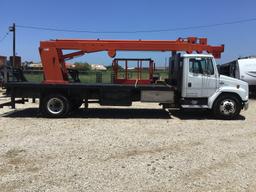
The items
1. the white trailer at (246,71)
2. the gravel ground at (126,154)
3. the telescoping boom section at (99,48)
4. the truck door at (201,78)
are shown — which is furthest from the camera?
the white trailer at (246,71)

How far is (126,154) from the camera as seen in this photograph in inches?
324

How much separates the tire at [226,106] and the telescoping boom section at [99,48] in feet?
5.93

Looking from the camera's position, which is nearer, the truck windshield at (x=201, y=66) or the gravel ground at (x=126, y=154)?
the gravel ground at (x=126, y=154)

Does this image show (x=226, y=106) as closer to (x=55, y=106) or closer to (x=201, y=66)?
(x=201, y=66)

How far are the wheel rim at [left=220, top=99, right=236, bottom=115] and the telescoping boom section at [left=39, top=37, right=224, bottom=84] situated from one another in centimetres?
190

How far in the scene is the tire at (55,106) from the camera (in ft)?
45.4

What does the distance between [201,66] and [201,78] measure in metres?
0.44

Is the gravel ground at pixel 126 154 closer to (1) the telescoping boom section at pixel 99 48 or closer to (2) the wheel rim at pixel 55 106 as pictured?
(2) the wheel rim at pixel 55 106

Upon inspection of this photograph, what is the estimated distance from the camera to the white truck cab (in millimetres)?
13797

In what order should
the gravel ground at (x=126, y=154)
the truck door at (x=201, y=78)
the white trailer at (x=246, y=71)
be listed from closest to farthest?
the gravel ground at (x=126, y=154) → the truck door at (x=201, y=78) → the white trailer at (x=246, y=71)

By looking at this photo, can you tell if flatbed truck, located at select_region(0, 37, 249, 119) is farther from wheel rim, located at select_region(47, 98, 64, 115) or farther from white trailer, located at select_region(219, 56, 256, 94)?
white trailer, located at select_region(219, 56, 256, 94)

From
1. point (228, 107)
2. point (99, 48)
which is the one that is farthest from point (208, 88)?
point (99, 48)

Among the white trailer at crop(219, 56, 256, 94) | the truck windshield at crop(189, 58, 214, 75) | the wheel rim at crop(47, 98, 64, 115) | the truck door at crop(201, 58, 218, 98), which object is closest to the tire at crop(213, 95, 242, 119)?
the truck door at crop(201, 58, 218, 98)

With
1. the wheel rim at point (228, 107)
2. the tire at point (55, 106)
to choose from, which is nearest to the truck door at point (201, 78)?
the wheel rim at point (228, 107)
